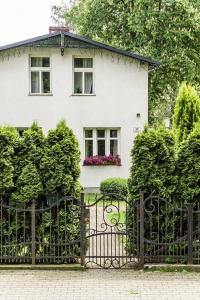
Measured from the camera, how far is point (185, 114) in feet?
43.2

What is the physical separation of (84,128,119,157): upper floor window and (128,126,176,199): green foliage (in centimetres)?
1355

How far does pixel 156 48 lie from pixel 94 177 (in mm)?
10241

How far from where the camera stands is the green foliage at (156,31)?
29.5 m

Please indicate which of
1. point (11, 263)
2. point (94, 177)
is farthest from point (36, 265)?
point (94, 177)

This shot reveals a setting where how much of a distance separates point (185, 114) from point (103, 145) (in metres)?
10.7

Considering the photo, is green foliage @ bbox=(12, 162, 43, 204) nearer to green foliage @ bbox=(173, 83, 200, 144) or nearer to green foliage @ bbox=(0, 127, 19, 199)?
green foliage @ bbox=(0, 127, 19, 199)

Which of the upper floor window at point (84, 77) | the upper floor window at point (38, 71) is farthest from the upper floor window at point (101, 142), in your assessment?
the upper floor window at point (38, 71)

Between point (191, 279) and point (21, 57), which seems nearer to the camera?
point (191, 279)

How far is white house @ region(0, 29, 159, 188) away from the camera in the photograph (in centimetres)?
2322

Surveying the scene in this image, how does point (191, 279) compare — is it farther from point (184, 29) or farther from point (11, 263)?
point (184, 29)

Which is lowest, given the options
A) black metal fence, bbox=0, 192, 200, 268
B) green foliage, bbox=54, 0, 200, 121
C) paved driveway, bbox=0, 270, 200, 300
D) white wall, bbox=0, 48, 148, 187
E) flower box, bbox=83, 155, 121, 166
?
paved driveway, bbox=0, 270, 200, 300

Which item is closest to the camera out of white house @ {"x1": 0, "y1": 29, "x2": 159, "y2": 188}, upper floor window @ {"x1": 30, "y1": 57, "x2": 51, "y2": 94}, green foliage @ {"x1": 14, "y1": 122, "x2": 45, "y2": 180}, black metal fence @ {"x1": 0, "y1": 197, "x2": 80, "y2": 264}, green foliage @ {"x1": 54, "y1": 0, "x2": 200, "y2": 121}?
black metal fence @ {"x1": 0, "y1": 197, "x2": 80, "y2": 264}

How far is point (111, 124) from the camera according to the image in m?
23.6

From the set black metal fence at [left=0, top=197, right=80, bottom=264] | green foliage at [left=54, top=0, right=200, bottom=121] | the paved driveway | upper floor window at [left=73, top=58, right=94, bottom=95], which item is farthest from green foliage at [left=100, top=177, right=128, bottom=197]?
the paved driveway
